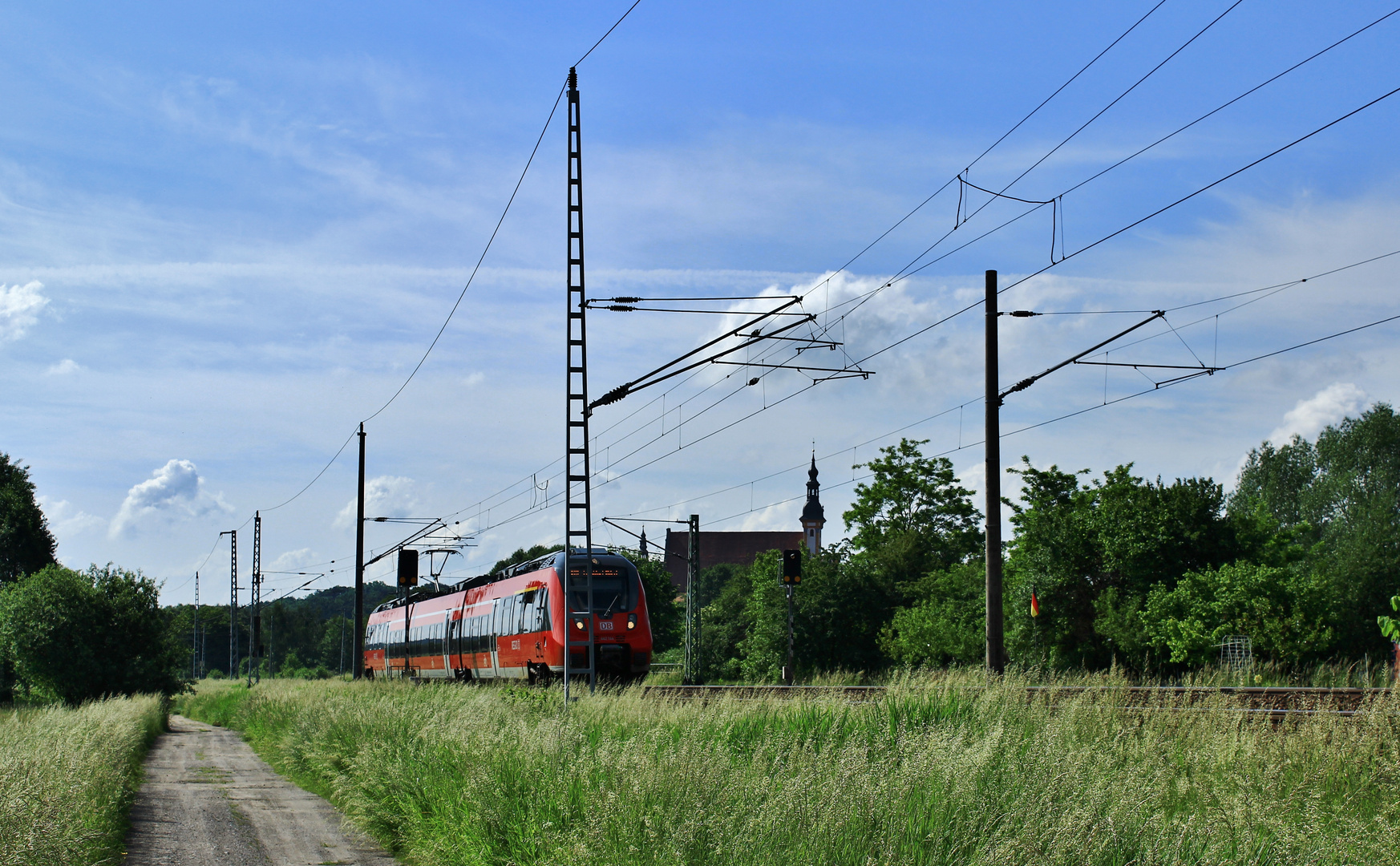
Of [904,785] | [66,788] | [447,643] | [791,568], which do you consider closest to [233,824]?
[66,788]

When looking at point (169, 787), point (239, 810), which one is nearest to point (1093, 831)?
point (239, 810)

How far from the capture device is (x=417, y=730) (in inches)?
534

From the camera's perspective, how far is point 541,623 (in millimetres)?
26906

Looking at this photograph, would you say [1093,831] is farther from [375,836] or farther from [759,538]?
[759,538]

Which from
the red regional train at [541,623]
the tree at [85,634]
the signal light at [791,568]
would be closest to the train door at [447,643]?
the red regional train at [541,623]

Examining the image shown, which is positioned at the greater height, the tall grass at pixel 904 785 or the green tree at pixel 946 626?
the tall grass at pixel 904 785

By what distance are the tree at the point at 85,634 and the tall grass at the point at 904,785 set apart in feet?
85.6

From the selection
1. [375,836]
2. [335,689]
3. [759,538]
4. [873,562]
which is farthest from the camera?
[759,538]

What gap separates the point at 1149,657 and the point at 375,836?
77.5 feet

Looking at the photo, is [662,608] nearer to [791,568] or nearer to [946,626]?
[946,626]

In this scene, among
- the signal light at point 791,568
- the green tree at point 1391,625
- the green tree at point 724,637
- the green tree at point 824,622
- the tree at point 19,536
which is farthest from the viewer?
the tree at point 19,536

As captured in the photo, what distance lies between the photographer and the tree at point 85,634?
1324 inches

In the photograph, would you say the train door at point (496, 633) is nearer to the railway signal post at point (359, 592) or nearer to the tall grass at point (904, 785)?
the railway signal post at point (359, 592)

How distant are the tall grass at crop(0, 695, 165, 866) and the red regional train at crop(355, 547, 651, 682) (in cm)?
882
